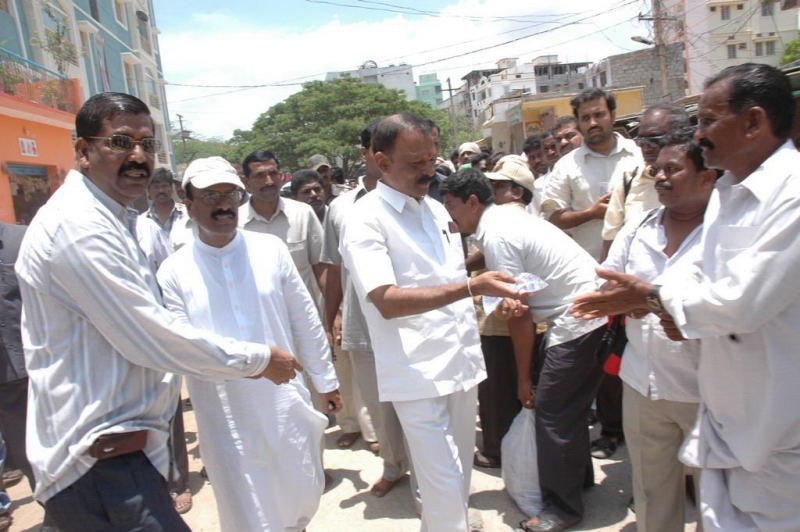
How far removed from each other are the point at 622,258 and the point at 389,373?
118 cm

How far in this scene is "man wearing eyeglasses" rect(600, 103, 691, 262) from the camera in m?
3.20

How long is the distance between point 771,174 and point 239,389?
215 centimetres

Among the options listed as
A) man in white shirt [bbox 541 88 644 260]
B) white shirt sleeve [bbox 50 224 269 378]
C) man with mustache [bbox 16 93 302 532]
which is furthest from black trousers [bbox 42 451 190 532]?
man in white shirt [bbox 541 88 644 260]

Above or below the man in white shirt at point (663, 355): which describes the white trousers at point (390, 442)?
below

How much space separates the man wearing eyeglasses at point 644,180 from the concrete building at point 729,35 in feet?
135

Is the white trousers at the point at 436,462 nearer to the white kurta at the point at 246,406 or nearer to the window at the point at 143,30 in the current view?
the white kurta at the point at 246,406

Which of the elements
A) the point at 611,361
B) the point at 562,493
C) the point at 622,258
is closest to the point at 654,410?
the point at 611,361

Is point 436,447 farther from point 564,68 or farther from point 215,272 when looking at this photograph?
point 564,68

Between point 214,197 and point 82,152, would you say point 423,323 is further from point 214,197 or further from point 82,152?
point 82,152

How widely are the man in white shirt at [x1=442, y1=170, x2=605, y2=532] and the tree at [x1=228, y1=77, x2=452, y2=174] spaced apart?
32.4 meters

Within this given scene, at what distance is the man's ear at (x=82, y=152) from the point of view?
2.05 metres

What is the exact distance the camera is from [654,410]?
2.53 m

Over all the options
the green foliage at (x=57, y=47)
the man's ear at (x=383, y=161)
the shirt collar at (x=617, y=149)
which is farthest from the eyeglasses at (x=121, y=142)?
the green foliage at (x=57, y=47)

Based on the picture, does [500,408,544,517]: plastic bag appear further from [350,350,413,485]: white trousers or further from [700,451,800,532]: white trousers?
[700,451,800,532]: white trousers
